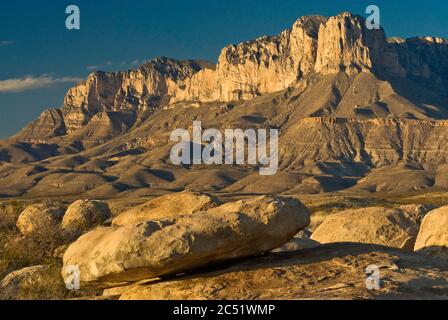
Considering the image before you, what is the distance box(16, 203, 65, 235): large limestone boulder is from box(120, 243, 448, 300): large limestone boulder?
51.9 feet

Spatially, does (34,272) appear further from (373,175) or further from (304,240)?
(373,175)

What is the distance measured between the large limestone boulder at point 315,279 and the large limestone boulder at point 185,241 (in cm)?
38

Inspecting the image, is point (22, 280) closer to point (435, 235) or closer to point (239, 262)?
point (239, 262)

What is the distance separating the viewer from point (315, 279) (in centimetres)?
1385

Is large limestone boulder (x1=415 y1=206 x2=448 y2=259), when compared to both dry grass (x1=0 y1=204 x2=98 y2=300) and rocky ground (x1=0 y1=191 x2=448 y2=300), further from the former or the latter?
dry grass (x1=0 y1=204 x2=98 y2=300)

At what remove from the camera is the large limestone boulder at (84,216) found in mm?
30688

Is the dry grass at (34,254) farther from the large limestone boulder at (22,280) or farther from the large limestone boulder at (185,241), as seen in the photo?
the large limestone boulder at (185,241)

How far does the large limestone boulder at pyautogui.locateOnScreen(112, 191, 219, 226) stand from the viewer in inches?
722

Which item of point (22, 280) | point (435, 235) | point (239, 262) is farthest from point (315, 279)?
point (22, 280)

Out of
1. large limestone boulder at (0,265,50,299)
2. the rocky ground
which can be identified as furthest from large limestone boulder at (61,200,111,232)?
the rocky ground

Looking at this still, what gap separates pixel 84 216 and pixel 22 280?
10187 mm

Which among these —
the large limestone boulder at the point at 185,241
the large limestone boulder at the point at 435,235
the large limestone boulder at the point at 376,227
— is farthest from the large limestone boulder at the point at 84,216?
the large limestone boulder at the point at 185,241
